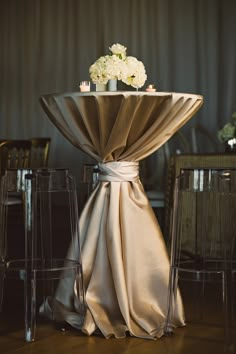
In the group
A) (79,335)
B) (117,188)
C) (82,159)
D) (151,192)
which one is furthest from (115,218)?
(82,159)

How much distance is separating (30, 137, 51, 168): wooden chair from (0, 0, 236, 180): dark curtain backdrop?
2.77 meters

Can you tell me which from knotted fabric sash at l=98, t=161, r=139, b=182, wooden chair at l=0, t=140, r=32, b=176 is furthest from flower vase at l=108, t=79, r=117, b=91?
wooden chair at l=0, t=140, r=32, b=176

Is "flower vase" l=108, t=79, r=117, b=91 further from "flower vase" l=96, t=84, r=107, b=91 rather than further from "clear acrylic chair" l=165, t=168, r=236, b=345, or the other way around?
"clear acrylic chair" l=165, t=168, r=236, b=345

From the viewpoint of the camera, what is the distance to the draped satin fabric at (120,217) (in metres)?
3.29

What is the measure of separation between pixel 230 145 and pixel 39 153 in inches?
53.8

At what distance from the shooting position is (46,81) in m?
9.19

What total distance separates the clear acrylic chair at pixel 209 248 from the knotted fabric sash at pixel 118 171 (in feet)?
0.79

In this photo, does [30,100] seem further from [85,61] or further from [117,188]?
[117,188]

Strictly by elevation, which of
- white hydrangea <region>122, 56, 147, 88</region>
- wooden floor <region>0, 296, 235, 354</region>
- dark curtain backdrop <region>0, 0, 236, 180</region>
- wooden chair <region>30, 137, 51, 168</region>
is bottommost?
wooden floor <region>0, 296, 235, 354</region>

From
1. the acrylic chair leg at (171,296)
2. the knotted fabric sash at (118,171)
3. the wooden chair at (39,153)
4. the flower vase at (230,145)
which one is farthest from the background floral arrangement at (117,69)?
the wooden chair at (39,153)

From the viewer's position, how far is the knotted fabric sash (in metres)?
3.43

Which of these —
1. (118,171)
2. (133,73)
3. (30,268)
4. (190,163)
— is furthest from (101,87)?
(190,163)

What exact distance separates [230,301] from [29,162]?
100.0 inches

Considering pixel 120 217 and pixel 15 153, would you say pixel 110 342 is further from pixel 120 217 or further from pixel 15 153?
pixel 15 153
